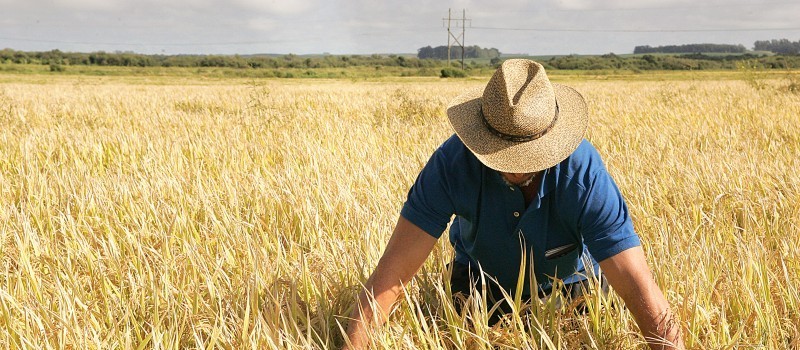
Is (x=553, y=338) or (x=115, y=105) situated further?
(x=115, y=105)

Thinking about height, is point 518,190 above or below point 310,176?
above

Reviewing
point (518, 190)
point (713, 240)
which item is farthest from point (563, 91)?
point (713, 240)

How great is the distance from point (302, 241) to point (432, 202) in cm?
108

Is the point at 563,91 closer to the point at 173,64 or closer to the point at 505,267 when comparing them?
the point at 505,267

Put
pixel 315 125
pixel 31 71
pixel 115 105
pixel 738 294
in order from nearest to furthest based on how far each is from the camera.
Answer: pixel 738 294
pixel 315 125
pixel 115 105
pixel 31 71

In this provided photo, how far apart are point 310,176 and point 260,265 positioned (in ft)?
5.72

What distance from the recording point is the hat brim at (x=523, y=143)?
5.31 feet

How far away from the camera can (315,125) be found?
22.3 feet

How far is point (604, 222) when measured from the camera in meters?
1.69

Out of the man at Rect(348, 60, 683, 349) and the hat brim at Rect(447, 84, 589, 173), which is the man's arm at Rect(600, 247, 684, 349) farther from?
the hat brim at Rect(447, 84, 589, 173)

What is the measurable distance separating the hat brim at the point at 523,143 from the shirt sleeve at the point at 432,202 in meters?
0.18

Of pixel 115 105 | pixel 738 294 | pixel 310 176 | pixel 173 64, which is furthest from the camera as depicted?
pixel 173 64

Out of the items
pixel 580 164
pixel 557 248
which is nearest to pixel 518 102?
pixel 580 164

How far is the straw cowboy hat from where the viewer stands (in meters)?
1.63
